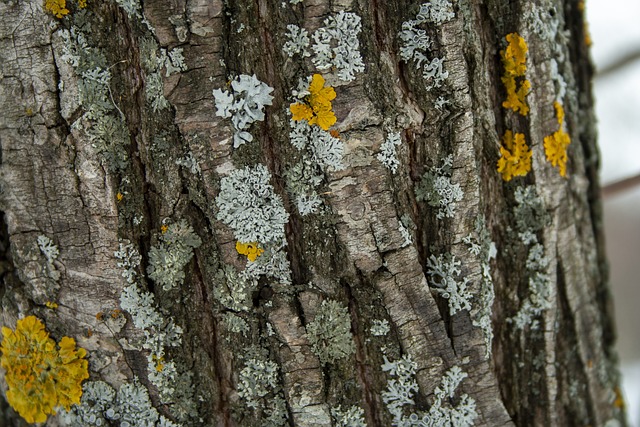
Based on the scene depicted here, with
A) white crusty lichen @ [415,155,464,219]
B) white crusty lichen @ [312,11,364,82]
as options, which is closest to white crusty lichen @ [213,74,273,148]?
white crusty lichen @ [312,11,364,82]

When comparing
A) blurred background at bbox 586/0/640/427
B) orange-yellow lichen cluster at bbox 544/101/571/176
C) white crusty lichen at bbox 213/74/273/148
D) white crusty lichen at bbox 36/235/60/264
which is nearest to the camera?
white crusty lichen at bbox 213/74/273/148

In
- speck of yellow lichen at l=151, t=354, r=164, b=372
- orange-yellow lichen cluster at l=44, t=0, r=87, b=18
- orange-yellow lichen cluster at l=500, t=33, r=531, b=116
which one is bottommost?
speck of yellow lichen at l=151, t=354, r=164, b=372

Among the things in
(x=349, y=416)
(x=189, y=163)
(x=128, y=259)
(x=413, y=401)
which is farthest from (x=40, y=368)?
A: (x=413, y=401)

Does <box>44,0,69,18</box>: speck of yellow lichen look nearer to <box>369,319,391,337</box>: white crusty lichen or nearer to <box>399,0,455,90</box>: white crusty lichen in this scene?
<box>399,0,455,90</box>: white crusty lichen

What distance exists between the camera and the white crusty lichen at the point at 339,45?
1.06 m

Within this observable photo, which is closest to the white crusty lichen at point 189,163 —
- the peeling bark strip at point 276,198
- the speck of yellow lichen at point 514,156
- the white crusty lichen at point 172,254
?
the peeling bark strip at point 276,198

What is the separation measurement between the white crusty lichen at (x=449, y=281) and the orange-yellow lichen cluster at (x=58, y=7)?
935 millimetres

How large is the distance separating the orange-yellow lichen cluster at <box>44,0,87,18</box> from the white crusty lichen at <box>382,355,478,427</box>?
102cm

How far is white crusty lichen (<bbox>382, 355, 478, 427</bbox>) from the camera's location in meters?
1.20

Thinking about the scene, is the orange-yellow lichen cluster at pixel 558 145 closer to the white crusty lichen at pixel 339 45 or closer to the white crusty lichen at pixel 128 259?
the white crusty lichen at pixel 339 45

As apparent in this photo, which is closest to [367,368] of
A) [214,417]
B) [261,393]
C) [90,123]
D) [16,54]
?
[261,393]

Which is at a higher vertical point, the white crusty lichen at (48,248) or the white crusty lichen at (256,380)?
the white crusty lichen at (48,248)

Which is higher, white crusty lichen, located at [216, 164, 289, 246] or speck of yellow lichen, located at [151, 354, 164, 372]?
white crusty lichen, located at [216, 164, 289, 246]

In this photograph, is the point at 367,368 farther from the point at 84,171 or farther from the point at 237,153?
the point at 84,171
